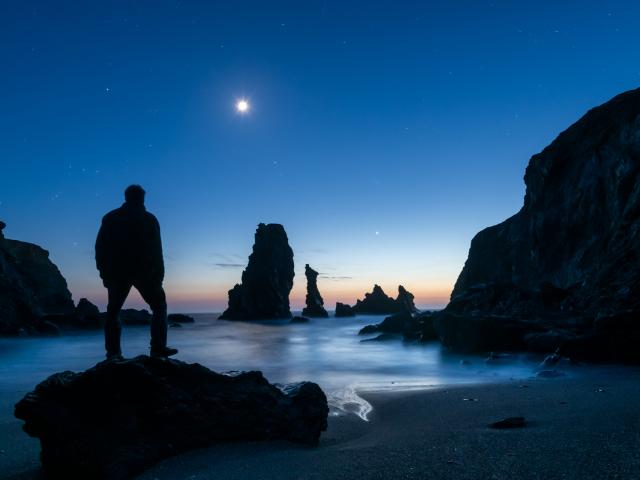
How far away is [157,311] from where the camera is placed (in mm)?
5664

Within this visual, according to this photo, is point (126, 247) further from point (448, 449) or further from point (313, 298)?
point (313, 298)

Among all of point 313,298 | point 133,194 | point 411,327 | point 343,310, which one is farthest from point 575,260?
point 313,298

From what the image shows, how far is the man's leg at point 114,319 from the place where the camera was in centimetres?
522

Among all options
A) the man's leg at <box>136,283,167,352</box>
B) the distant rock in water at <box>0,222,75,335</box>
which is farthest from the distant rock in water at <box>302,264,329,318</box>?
the man's leg at <box>136,283,167,352</box>

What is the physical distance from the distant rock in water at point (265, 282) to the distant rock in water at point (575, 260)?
5982 centimetres

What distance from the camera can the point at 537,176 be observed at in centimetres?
3791

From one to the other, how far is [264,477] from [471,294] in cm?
2131

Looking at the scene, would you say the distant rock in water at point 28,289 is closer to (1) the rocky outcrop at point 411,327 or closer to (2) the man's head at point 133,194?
(1) the rocky outcrop at point 411,327

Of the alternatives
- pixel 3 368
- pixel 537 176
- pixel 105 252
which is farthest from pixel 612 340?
pixel 537 176

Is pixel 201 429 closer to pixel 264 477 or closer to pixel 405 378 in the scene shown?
pixel 264 477

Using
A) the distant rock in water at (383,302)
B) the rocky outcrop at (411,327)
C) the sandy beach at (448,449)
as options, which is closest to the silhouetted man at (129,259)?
the sandy beach at (448,449)

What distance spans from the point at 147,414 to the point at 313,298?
4607 inches

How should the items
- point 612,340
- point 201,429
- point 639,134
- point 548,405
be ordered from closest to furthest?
1. point 201,429
2. point 548,405
3. point 612,340
4. point 639,134

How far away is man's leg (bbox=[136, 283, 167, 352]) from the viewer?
5453 mm
